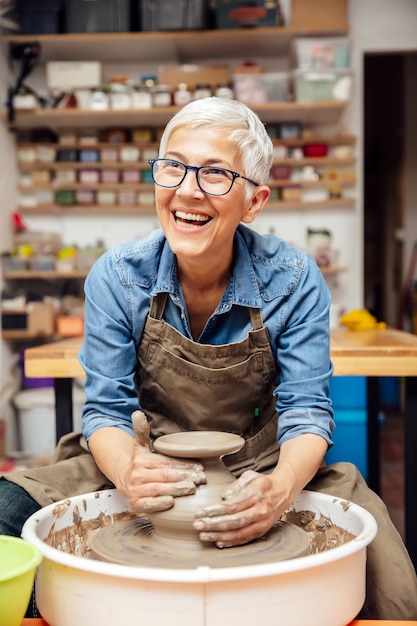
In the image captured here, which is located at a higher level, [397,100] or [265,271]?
[397,100]

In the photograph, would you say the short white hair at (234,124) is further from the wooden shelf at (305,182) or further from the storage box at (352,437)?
the wooden shelf at (305,182)

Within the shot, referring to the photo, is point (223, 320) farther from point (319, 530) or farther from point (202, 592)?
point (202, 592)

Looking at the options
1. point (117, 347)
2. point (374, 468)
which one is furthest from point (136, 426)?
point (374, 468)

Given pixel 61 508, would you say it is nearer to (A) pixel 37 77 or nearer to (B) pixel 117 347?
(B) pixel 117 347

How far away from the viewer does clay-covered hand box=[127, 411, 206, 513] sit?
1.25m

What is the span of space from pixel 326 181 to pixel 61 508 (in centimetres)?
373

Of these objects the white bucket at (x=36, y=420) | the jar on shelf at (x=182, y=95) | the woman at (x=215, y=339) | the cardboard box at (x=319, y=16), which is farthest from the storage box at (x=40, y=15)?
the woman at (x=215, y=339)

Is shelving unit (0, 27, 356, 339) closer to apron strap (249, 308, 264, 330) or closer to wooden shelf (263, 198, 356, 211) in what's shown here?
wooden shelf (263, 198, 356, 211)

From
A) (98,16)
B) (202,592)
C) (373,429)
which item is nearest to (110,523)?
A: (202,592)

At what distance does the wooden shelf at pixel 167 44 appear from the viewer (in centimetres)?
453

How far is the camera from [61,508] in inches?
56.7

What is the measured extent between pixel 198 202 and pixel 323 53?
3328 mm

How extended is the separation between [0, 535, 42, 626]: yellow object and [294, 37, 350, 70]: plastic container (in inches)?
157

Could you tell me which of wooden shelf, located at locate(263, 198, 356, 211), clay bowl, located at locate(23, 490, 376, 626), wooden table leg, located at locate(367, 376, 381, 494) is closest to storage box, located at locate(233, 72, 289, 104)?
wooden shelf, located at locate(263, 198, 356, 211)
